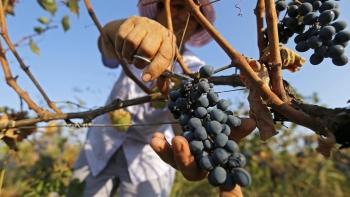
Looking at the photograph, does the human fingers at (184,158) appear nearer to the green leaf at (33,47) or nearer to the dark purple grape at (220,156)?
Answer: the dark purple grape at (220,156)

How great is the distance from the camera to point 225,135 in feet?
1.58

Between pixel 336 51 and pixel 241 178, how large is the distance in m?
0.33

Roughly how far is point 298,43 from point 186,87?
0.88 ft

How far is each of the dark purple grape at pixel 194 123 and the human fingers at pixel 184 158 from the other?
0.04 meters

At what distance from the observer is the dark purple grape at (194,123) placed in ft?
1.63

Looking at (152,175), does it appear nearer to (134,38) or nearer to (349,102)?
(134,38)

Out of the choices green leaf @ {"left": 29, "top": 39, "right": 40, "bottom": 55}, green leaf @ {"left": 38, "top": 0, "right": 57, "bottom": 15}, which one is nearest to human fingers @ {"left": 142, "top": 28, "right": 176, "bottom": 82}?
green leaf @ {"left": 38, "top": 0, "right": 57, "bottom": 15}

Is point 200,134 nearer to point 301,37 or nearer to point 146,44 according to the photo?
point 146,44

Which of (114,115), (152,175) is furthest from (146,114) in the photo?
(152,175)

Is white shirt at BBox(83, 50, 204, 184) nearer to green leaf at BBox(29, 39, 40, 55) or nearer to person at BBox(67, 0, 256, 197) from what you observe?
person at BBox(67, 0, 256, 197)

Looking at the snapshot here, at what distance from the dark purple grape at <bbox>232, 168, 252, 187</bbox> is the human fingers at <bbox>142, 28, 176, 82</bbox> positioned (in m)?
0.24

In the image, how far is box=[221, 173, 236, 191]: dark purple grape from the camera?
442 mm

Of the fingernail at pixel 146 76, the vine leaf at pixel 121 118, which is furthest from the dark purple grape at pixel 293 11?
the vine leaf at pixel 121 118

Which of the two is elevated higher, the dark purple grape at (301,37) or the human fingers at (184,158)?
the dark purple grape at (301,37)
